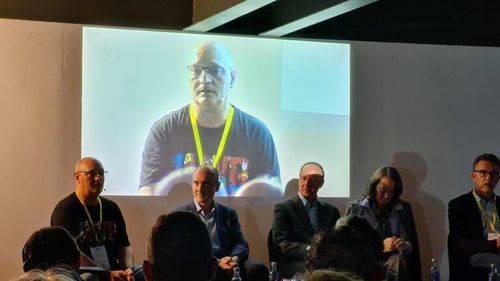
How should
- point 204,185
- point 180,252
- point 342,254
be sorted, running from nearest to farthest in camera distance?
point 180,252
point 342,254
point 204,185

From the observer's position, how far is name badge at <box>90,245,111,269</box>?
4316 mm

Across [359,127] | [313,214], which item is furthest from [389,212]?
[359,127]

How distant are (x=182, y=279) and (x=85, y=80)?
360cm

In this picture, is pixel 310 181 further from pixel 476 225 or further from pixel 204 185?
pixel 476 225

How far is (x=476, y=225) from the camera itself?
498 cm

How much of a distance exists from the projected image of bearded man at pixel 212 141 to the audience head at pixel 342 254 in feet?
10.9

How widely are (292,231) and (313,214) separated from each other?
21 cm

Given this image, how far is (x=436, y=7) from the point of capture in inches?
236

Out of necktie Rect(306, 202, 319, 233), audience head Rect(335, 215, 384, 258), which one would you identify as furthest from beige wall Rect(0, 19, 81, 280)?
audience head Rect(335, 215, 384, 258)

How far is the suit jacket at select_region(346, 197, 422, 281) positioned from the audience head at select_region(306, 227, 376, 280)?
2875 mm

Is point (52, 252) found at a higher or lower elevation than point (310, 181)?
lower

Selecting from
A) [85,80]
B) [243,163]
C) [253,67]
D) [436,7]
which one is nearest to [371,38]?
[436,7]

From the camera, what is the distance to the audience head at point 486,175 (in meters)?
5.04

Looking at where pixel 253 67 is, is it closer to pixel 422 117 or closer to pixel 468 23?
pixel 422 117
